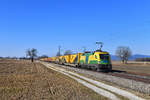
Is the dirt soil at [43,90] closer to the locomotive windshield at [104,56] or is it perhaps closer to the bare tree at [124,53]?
the locomotive windshield at [104,56]

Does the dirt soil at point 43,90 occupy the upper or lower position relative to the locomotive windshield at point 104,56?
lower

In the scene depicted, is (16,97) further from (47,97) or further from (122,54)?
(122,54)

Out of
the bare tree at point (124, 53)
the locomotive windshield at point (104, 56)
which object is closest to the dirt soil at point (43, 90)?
the locomotive windshield at point (104, 56)

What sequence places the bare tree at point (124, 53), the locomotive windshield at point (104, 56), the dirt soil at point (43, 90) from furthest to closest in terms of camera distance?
the bare tree at point (124, 53)
the locomotive windshield at point (104, 56)
the dirt soil at point (43, 90)

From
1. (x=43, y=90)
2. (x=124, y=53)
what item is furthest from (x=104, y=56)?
(x=124, y=53)

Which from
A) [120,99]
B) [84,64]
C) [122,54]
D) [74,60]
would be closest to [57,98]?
[120,99]

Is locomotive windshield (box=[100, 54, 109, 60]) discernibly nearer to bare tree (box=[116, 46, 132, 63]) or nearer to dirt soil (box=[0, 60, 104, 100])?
dirt soil (box=[0, 60, 104, 100])

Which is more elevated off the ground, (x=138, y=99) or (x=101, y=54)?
(x=101, y=54)

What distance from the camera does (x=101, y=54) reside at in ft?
95.3

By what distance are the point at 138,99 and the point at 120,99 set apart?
42.2 inches

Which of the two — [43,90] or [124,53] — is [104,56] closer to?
[43,90]

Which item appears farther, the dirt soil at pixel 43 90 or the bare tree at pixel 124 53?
the bare tree at pixel 124 53

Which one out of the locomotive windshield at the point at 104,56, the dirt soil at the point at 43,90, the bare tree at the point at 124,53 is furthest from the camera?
the bare tree at the point at 124,53

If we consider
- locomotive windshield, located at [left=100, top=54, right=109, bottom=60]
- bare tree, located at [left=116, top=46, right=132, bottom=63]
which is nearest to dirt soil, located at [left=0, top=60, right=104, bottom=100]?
locomotive windshield, located at [left=100, top=54, right=109, bottom=60]
